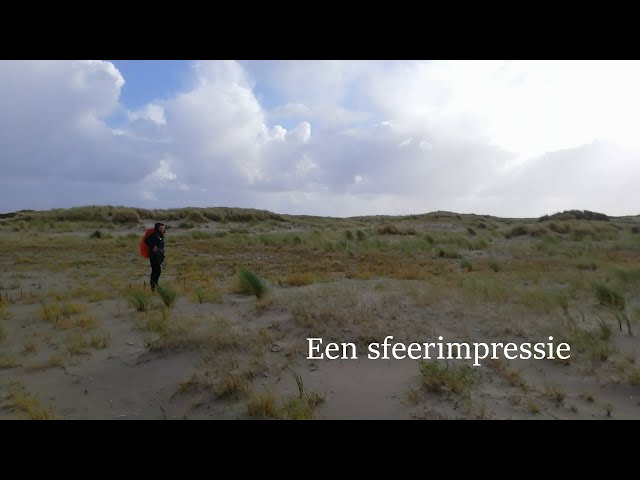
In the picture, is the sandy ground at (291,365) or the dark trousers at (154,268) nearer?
the sandy ground at (291,365)

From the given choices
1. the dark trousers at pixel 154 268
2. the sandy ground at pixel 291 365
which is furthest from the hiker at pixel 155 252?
the sandy ground at pixel 291 365

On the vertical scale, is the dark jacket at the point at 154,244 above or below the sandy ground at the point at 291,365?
above

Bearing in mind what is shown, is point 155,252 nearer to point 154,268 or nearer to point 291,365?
point 154,268

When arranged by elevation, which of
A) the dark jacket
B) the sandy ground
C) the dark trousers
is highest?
the dark jacket

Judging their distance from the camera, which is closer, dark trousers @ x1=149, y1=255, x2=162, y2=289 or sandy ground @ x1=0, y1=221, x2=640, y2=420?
sandy ground @ x1=0, y1=221, x2=640, y2=420

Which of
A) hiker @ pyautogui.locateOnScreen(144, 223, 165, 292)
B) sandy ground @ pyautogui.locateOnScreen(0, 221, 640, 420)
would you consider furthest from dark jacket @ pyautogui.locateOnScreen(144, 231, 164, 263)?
sandy ground @ pyautogui.locateOnScreen(0, 221, 640, 420)

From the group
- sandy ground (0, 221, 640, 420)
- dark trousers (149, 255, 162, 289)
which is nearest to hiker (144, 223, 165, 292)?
dark trousers (149, 255, 162, 289)

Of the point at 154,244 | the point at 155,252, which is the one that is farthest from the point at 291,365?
the point at 154,244

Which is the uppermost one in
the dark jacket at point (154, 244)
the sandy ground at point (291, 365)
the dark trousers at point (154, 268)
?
the dark jacket at point (154, 244)

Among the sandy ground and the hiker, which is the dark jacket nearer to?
the hiker

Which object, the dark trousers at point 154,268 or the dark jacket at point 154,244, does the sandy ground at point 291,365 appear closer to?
the dark trousers at point 154,268

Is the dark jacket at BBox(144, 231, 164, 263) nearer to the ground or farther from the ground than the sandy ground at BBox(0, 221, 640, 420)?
farther from the ground
